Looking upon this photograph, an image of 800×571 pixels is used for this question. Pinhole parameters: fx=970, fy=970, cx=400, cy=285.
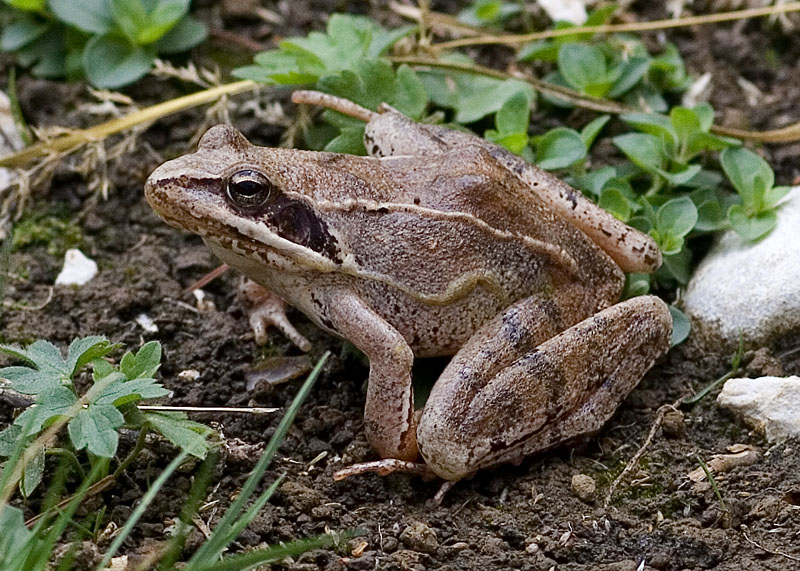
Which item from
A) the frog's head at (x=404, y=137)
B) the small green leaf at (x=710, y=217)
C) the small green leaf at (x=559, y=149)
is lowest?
the small green leaf at (x=710, y=217)

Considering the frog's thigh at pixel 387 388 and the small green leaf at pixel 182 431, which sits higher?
the small green leaf at pixel 182 431

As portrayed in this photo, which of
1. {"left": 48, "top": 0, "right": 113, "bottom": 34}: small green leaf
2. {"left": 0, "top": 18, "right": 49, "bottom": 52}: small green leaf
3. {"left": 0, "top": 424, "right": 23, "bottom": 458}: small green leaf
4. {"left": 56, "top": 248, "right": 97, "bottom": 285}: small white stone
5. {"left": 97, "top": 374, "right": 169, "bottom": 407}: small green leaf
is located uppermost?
{"left": 48, "top": 0, "right": 113, "bottom": 34}: small green leaf

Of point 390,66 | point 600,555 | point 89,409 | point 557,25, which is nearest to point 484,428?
point 600,555

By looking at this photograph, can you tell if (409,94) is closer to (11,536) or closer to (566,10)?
(566,10)

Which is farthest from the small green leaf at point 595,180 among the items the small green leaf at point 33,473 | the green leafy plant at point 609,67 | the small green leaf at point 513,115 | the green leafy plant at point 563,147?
the small green leaf at point 33,473

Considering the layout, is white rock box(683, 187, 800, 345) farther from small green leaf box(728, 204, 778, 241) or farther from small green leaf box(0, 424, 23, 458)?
small green leaf box(0, 424, 23, 458)

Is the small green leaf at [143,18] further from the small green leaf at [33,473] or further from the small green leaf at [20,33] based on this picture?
the small green leaf at [33,473]

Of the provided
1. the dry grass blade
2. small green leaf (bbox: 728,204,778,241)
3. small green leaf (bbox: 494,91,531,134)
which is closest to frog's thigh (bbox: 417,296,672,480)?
small green leaf (bbox: 728,204,778,241)
